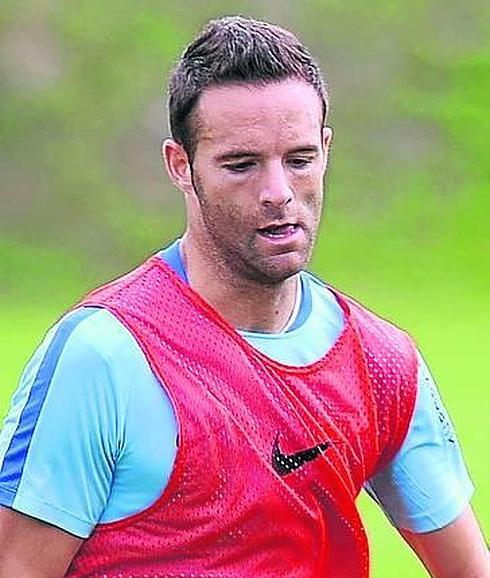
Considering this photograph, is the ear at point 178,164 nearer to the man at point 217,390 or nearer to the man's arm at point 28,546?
the man at point 217,390

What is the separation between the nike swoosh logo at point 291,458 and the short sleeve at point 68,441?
17cm

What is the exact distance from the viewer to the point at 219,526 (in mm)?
1479

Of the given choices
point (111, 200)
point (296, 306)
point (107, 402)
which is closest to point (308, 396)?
point (296, 306)

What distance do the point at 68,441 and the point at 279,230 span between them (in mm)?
285

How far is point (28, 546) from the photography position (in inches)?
57.0

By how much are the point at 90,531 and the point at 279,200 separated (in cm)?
36

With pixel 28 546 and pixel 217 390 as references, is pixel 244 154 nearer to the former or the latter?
pixel 217 390

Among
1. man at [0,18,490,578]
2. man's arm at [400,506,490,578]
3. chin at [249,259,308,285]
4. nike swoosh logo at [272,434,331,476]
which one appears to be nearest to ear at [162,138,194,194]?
man at [0,18,490,578]

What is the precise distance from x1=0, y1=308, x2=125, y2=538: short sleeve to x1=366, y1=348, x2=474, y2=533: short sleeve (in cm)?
36

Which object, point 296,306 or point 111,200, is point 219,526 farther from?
point 111,200

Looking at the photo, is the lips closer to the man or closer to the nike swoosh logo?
the man

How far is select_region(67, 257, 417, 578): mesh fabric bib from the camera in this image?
4.80 ft

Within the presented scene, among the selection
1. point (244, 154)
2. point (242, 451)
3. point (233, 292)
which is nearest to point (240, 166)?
point (244, 154)

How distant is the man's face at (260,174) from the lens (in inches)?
57.6
